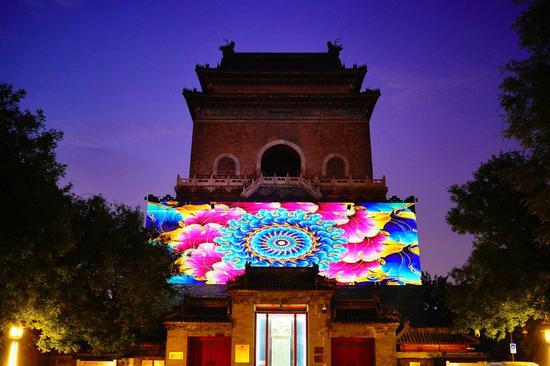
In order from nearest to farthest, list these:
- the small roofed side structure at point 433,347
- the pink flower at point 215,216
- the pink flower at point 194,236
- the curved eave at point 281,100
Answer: the small roofed side structure at point 433,347
the pink flower at point 194,236
the pink flower at point 215,216
the curved eave at point 281,100

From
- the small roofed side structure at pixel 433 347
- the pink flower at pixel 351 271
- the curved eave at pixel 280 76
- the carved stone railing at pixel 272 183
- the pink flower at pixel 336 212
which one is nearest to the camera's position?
the small roofed side structure at pixel 433 347

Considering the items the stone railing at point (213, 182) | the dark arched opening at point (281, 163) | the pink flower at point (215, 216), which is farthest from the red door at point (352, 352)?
the dark arched opening at point (281, 163)

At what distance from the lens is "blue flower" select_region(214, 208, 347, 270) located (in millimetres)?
22797

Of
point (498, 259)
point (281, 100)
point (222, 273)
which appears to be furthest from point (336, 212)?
point (498, 259)

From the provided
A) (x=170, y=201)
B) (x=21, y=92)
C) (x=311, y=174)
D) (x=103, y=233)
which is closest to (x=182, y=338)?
(x=103, y=233)

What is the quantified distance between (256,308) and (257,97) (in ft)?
65.7

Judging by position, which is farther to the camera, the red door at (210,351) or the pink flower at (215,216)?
the pink flower at (215,216)

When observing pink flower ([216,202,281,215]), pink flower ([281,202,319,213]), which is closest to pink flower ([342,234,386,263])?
pink flower ([281,202,319,213])

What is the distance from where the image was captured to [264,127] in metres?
32.7

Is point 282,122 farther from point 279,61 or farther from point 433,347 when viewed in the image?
point 433,347

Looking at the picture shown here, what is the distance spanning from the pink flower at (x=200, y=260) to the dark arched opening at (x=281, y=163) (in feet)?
37.6

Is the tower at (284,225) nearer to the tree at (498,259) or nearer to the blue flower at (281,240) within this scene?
the blue flower at (281,240)

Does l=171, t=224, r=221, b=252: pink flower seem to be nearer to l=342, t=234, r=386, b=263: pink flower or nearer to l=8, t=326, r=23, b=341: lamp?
l=342, t=234, r=386, b=263: pink flower

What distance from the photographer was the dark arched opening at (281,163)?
34.0 meters
